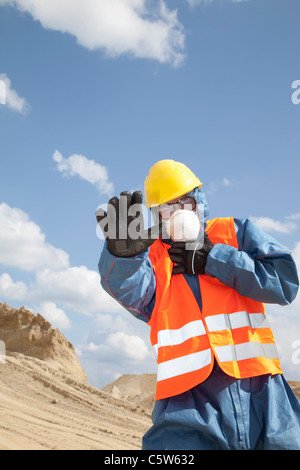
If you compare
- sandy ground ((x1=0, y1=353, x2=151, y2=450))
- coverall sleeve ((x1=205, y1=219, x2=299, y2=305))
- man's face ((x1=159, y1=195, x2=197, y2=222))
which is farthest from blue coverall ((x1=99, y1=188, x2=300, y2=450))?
sandy ground ((x1=0, y1=353, x2=151, y2=450))

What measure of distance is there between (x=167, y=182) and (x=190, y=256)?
1.56 ft

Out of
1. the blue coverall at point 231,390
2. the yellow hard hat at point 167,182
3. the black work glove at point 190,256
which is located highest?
the yellow hard hat at point 167,182

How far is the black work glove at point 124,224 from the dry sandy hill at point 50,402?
4.18m

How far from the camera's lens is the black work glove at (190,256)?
2469 millimetres

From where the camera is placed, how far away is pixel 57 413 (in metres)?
8.23

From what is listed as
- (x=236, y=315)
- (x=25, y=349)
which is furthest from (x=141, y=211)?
(x=25, y=349)

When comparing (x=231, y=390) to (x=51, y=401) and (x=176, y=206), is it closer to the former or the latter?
(x=176, y=206)

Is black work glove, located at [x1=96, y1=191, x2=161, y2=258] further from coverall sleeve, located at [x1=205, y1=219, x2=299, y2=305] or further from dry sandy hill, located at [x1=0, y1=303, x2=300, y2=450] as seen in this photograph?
dry sandy hill, located at [x1=0, y1=303, x2=300, y2=450]

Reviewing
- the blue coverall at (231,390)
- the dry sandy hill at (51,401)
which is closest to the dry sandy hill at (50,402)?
the dry sandy hill at (51,401)

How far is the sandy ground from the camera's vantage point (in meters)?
6.34

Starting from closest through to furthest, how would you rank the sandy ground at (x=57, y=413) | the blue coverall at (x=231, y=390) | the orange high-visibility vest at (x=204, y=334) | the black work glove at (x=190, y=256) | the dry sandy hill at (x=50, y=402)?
the blue coverall at (x=231, y=390), the orange high-visibility vest at (x=204, y=334), the black work glove at (x=190, y=256), the sandy ground at (x=57, y=413), the dry sandy hill at (x=50, y=402)

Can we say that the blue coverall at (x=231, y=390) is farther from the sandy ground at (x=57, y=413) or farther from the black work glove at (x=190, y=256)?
the sandy ground at (x=57, y=413)
